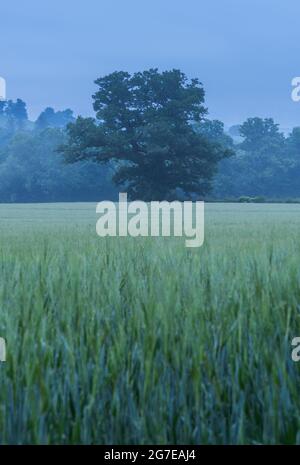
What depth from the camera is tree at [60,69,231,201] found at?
41.4 m

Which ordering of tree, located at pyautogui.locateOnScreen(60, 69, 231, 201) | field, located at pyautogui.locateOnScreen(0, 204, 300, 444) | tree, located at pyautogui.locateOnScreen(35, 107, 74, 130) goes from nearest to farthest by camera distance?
field, located at pyautogui.locateOnScreen(0, 204, 300, 444) < tree, located at pyautogui.locateOnScreen(60, 69, 231, 201) < tree, located at pyautogui.locateOnScreen(35, 107, 74, 130)

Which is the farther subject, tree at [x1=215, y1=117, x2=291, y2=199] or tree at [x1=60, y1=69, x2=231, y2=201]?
tree at [x1=215, y1=117, x2=291, y2=199]

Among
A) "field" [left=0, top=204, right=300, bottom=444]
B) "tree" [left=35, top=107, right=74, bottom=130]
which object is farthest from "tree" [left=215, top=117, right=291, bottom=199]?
"tree" [left=35, top=107, right=74, bottom=130]

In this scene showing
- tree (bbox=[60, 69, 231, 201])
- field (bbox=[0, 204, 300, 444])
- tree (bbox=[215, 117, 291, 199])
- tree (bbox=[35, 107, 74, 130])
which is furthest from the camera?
tree (bbox=[35, 107, 74, 130])

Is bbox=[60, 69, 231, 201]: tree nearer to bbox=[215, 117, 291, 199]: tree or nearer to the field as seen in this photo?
bbox=[215, 117, 291, 199]: tree

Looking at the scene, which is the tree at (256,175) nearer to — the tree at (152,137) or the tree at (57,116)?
the tree at (152,137)

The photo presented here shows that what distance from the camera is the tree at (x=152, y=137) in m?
41.4

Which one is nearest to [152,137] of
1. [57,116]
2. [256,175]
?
[256,175]

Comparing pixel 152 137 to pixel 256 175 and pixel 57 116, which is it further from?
pixel 57 116

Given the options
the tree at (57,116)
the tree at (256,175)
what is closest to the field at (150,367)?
the tree at (256,175)

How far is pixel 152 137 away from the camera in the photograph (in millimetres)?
40469

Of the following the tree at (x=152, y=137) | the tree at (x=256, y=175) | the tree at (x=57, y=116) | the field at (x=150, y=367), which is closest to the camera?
the field at (x=150, y=367)
